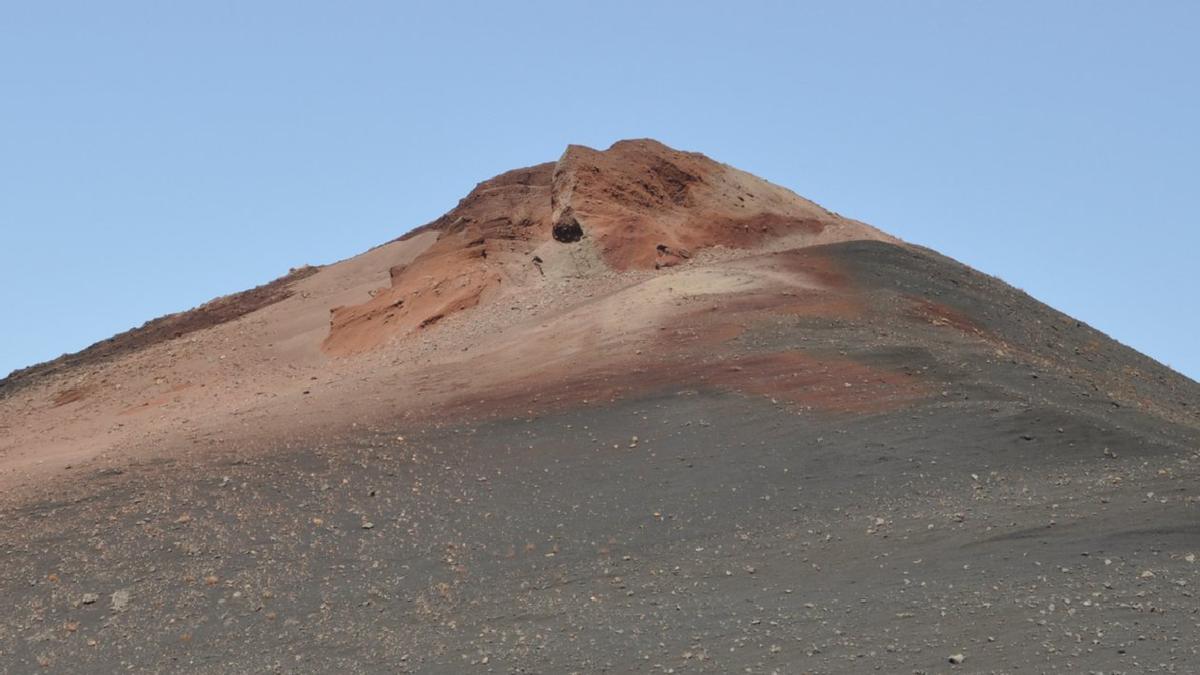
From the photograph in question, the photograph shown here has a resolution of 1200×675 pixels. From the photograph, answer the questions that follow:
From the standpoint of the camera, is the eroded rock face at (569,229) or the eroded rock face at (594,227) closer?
the eroded rock face at (594,227)

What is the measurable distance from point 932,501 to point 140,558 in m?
8.69

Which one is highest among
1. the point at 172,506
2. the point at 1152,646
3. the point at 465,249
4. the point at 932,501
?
the point at 465,249

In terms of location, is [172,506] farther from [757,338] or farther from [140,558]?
[757,338]

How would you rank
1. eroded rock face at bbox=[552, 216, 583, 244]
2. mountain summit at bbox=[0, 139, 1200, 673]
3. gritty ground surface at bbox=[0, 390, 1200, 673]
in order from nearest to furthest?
gritty ground surface at bbox=[0, 390, 1200, 673], mountain summit at bbox=[0, 139, 1200, 673], eroded rock face at bbox=[552, 216, 583, 244]

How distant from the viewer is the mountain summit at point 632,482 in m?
14.4

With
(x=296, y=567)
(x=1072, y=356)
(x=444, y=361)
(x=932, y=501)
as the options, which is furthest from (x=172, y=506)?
(x=1072, y=356)

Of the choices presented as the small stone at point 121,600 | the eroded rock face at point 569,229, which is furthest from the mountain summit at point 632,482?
the eroded rock face at point 569,229

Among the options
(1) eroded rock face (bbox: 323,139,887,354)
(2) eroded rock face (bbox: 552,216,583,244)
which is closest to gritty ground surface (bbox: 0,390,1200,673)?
(1) eroded rock face (bbox: 323,139,887,354)

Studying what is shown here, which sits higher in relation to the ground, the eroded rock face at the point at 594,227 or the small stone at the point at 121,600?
the eroded rock face at the point at 594,227

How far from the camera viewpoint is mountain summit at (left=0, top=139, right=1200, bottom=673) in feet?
47.3

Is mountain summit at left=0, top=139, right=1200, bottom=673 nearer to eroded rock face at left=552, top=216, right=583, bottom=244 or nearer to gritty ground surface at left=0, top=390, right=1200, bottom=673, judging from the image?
gritty ground surface at left=0, top=390, right=1200, bottom=673

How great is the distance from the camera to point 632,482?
17.7 meters

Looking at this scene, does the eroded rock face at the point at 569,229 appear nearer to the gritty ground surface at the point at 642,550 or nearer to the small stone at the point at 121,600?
the gritty ground surface at the point at 642,550

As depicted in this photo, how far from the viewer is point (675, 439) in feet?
60.6
